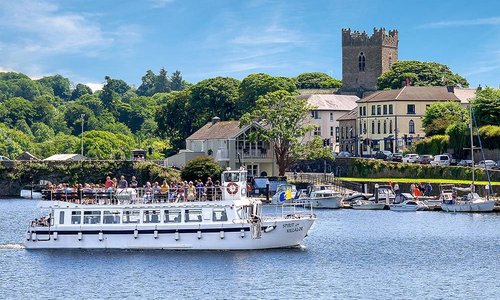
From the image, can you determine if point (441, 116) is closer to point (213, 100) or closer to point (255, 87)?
point (255, 87)

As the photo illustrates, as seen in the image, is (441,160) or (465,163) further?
(441,160)

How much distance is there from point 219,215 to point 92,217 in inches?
336

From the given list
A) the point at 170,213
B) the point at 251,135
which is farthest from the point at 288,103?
the point at 170,213

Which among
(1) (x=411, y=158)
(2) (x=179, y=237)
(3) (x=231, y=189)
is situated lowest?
(2) (x=179, y=237)

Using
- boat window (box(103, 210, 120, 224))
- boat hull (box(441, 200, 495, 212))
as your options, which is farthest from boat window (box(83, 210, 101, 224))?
boat hull (box(441, 200, 495, 212))

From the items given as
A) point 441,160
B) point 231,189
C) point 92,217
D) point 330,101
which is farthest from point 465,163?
point 92,217

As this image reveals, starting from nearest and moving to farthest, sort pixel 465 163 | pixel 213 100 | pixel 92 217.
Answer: pixel 92 217 → pixel 465 163 → pixel 213 100

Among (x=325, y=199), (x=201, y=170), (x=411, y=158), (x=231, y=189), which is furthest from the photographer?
(x=411, y=158)

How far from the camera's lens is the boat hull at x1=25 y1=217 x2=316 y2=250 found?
76125 millimetres

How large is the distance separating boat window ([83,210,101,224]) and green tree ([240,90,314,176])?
7093 cm

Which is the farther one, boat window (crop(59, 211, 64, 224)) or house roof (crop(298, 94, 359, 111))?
house roof (crop(298, 94, 359, 111))

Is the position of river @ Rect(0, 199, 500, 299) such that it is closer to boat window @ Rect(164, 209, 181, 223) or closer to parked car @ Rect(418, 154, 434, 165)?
boat window @ Rect(164, 209, 181, 223)

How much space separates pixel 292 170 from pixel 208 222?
8369 cm

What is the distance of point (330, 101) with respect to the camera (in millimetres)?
191250
